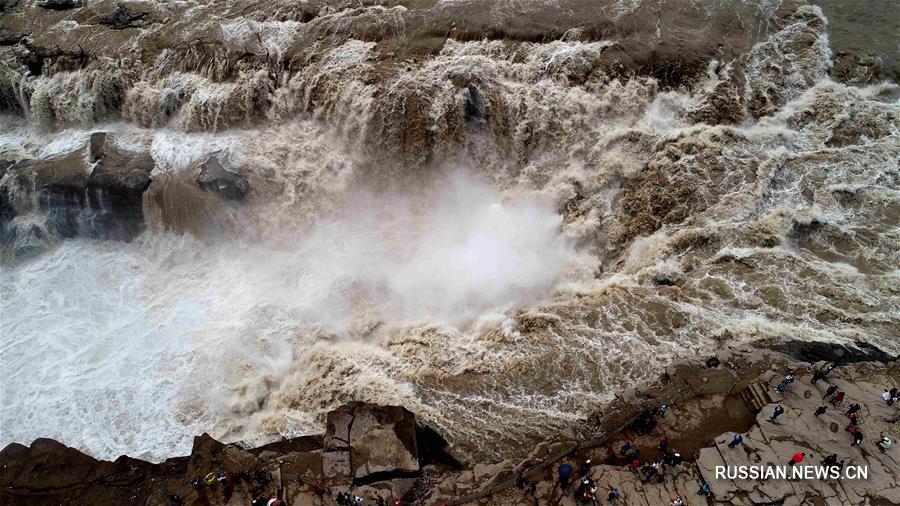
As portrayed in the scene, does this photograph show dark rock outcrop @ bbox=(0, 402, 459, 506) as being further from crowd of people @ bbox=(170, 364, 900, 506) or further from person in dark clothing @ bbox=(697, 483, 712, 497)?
person in dark clothing @ bbox=(697, 483, 712, 497)

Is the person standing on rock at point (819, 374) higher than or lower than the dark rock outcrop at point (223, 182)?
higher

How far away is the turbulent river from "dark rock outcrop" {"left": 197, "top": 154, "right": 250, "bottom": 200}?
26 cm

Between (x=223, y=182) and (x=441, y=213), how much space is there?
7.03 meters

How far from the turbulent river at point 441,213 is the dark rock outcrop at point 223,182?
0.26 meters

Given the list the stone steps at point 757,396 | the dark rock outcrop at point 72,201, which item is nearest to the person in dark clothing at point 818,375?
the stone steps at point 757,396

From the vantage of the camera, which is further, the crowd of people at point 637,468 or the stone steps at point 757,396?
the stone steps at point 757,396

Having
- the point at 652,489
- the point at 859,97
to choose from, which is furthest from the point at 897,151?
the point at 652,489

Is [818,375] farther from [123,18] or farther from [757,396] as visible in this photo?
[123,18]

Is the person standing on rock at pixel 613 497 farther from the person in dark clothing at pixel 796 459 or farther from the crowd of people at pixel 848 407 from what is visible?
the crowd of people at pixel 848 407

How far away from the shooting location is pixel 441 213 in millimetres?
16531

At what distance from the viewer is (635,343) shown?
11469mm

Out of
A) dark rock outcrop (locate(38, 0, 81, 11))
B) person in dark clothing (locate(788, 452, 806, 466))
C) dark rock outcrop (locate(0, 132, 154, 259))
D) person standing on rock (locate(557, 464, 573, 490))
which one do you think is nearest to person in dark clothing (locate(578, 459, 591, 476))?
person standing on rock (locate(557, 464, 573, 490))

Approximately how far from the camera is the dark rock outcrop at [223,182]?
16750 mm

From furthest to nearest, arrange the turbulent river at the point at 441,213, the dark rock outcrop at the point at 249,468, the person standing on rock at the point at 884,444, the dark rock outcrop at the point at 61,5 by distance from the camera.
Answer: the dark rock outcrop at the point at 61,5
the turbulent river at the point at 441,213
the dark rock outcrop at the point at 249,468
the person standing on rock at the point at 884,444
